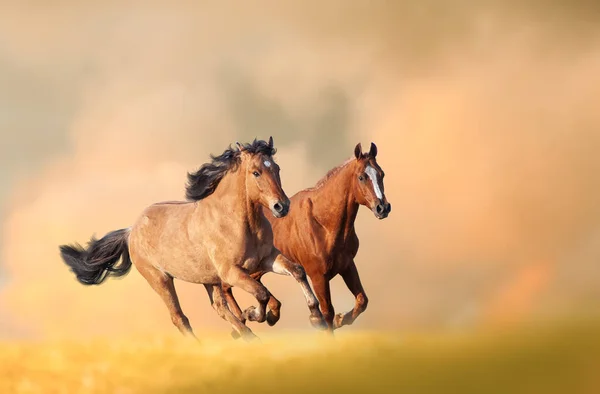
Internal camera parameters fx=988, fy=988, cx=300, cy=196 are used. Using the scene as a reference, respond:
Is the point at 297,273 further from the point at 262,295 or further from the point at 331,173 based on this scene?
the point at 331,173

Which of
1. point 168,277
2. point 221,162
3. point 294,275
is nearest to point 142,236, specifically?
point 168,277

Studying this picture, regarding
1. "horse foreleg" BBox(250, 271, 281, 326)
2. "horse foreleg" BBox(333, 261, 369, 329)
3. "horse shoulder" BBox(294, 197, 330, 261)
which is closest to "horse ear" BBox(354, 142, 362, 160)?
"horse shoulder" BBox(294, 197, 330, 261)

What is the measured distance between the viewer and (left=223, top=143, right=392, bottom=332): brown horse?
1320cm

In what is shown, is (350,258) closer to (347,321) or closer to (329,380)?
(347,321)

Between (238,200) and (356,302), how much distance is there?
2.53m

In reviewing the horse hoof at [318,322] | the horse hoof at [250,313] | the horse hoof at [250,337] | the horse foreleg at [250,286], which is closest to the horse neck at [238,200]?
the horse foreleg at [250,286]

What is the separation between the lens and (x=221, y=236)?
39.3ft

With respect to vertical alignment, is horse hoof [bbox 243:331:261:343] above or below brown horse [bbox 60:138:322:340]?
below

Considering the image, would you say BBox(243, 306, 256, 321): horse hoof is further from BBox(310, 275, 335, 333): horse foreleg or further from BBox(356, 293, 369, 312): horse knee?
BBox(356, 293, 369, 312): horse knee

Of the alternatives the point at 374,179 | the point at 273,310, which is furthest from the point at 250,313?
the point at 374,179

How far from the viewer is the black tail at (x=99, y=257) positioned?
13.8 meters

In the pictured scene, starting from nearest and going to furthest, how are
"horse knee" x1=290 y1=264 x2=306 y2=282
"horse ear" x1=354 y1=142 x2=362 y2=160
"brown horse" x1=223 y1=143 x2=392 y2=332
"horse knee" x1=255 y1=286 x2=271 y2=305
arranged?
"horse knee" x1=255 y1=286 x2=271 y2=305
"horse knee" x1=290 y1=264 x2=306 y2=282
"brown horse" x1=223 y1=143 x2=392 y2=332
"horse ear" x1=354 y1=142 x2=362 y2=160

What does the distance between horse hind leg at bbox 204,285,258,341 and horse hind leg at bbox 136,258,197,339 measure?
17.3 inches

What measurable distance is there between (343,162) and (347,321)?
2192 millimetres
